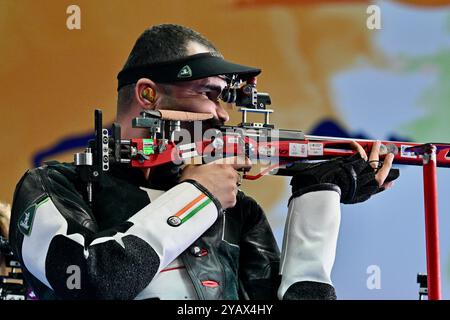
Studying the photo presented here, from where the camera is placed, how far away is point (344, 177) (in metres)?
2.10

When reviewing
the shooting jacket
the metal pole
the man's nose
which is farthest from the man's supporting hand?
the metal pole

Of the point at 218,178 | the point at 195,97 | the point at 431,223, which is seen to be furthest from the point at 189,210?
the point at 431,223

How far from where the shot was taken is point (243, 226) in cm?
222

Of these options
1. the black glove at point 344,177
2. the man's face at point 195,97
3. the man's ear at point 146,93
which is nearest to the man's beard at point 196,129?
the man's face at point 195,97

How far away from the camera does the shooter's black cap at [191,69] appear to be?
2094 mm

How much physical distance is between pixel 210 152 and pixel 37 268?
0.50 metres

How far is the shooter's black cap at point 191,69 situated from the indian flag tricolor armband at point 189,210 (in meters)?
0.34

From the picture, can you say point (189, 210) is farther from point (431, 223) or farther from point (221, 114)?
point (431, 223)

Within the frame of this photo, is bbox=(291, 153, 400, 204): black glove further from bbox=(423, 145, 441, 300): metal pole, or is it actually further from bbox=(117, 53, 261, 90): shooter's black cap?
bbox=(117, 53, 261, 90): shooter's black cap

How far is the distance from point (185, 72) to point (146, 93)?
0.40ft

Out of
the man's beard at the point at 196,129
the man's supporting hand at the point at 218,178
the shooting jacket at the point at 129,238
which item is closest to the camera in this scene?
the shooting jacket at the point at 129,238

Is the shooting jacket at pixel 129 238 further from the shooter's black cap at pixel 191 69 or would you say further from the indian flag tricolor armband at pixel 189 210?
the shooter's black cap at pixel 191 69

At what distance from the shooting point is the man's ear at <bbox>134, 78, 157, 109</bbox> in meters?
2.16

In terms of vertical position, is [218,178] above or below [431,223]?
above
